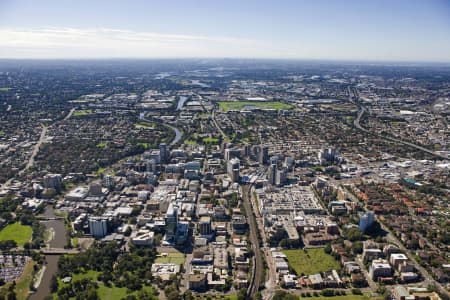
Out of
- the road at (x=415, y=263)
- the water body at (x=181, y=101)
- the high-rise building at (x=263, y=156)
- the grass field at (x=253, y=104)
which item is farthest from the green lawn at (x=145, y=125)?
the road at (x=415, y=263)

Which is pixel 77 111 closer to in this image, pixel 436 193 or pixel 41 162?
pixel 41 162

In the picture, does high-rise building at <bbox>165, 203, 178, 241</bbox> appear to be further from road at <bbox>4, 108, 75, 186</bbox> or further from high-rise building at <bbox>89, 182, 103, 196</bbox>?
road at <bbox>4, 108, 75, 186</bbox>

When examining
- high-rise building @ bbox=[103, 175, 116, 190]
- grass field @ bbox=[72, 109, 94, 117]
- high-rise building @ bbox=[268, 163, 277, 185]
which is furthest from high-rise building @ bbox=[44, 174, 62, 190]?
grass field @ bbox=[72, 109, 94, 117]

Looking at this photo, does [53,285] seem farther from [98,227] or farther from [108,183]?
[108,183]

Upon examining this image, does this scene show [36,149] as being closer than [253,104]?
Yes

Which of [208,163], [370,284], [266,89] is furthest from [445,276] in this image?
[266,89]

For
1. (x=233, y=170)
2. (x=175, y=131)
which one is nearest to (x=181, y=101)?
(x=175, y=131)

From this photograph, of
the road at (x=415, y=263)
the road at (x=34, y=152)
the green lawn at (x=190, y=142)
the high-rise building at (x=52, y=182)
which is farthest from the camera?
the green lawn at (x=190, y=142)

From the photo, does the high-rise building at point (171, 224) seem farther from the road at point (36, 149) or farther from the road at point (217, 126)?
the road at point (217, 126)
